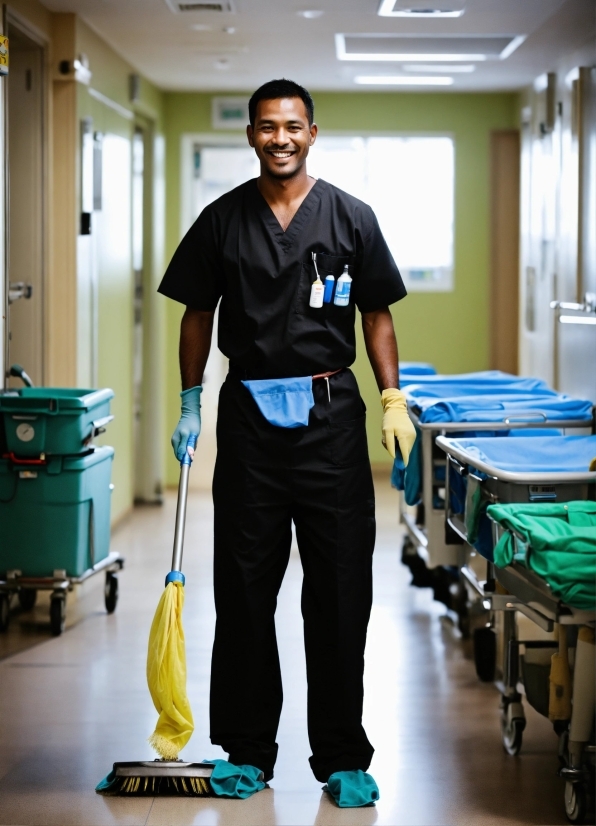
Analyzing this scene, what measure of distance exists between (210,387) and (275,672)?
4654 millimetres

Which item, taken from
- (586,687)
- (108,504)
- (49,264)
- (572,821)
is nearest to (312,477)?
(586,687)

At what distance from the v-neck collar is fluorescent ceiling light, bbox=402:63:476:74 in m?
3.37

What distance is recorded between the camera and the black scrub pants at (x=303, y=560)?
8.79 feet

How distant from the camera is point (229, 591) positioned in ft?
8.95

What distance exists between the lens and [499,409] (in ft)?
12.6

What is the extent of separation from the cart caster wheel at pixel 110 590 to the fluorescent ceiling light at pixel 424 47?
2.45 m

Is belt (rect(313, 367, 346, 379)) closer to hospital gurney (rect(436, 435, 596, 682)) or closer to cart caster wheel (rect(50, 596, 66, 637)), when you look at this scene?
hospital gurney (rect(436, 435, 596, 682))

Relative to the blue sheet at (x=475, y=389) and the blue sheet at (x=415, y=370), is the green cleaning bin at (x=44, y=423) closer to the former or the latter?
the blue sheet at (x=475, y=389)

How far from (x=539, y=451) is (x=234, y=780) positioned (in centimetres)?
124

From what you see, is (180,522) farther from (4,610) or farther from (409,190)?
(409,190)

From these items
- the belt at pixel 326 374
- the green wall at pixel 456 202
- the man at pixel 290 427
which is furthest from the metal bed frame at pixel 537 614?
the green wall at pixel 456 202

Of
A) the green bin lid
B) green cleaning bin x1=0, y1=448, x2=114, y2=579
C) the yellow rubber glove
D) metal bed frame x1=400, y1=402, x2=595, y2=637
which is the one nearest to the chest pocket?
the yellow rubber glove

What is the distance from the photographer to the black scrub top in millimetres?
2639

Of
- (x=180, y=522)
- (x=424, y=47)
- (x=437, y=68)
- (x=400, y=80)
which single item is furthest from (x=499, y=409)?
(x=400, y=80)
